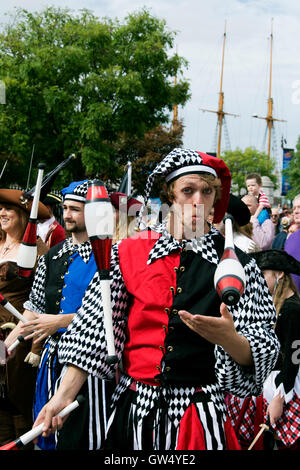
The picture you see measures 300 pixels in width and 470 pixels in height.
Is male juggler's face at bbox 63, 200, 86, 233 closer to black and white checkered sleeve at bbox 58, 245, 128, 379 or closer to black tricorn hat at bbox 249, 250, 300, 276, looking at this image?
black tricorn hat at bbox 249, 250, 300, 276

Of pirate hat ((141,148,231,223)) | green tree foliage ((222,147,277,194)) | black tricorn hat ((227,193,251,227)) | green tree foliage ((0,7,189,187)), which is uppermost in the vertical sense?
green tree foliage ((222,147,277,194))

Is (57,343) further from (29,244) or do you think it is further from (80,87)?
(80,87)

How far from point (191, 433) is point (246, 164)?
53.4 meters

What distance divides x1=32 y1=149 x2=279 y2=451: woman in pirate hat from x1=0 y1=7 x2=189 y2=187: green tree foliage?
50.2 feet

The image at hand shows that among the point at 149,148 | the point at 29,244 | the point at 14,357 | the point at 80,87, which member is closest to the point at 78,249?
the point at 29,244

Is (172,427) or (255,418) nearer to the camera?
(172,427)

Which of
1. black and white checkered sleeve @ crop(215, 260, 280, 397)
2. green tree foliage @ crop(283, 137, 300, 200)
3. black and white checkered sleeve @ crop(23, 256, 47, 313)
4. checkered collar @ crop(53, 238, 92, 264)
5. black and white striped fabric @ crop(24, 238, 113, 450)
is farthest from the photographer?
green tree foliage @ crop(283, 137, 300, 200)

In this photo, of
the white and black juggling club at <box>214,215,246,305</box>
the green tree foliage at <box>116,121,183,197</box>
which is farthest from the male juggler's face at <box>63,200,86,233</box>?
the green tree foliage at <box>116,121,183,197</box>

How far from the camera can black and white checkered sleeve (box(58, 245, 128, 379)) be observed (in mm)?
1981

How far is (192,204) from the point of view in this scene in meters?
2.11

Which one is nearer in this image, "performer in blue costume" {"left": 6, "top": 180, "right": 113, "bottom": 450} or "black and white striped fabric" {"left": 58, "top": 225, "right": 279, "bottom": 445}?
"black and white striped fabric" {"left": 58, "top": 225, "right": 279, "bottom": 445}

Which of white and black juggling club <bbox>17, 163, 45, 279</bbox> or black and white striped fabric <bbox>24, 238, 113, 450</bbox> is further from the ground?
white and black juggling club <bbox>17, 163, 45, 279</bbox>
